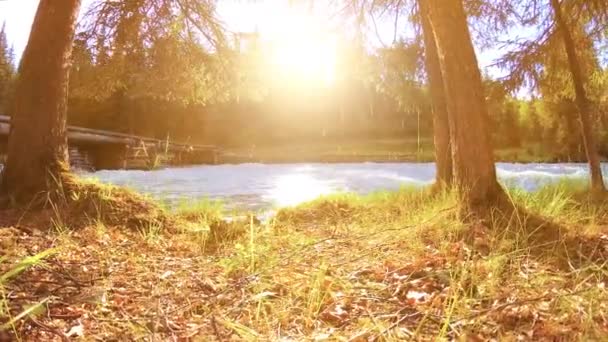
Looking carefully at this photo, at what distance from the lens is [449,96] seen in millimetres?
4066

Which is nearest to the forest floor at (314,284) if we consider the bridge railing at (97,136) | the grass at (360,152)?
the bridge railing at (97,136)

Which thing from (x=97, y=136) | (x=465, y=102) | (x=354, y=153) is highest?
(x=97, y=136)

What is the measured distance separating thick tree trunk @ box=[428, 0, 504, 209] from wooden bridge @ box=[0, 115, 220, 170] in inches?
566

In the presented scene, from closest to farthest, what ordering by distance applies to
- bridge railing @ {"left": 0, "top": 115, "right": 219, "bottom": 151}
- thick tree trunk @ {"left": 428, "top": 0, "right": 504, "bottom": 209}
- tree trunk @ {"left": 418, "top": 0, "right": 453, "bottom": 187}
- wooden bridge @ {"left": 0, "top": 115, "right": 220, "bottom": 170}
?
thick tree trunk @ {"left": 428, "top": 0, "right": 504, "bottom": 209} < tree trunk @ {"left": 418, "top": 0, "right": 453, "bottom": 187} < bridge railing @ {"left": 0, "top": 115, "right": 219, "bottom": 151} < wooden bridge @ {"left": 0, "top": 115, "right": 220, "bottom": 170}

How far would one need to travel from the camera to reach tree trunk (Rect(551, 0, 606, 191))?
6.81 meters

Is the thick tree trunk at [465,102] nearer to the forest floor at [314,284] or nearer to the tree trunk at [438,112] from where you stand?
the forest floor at [314,284]

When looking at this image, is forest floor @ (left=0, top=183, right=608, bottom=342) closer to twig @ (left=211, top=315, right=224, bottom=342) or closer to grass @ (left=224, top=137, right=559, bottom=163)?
twig @ (left=211, top=315, right=224, bottom=342)

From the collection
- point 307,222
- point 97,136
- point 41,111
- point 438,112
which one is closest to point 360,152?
point 97,136

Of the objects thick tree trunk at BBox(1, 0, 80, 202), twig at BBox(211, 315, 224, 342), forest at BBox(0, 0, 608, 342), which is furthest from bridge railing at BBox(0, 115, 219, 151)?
twig at BBox(211, 315, 224, 342)

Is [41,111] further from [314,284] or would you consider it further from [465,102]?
[465,102]

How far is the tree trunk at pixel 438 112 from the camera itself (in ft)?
21.3

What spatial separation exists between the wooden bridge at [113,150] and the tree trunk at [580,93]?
45.2 feet

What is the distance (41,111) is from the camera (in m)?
4.57

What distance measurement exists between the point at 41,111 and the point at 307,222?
3.42m
